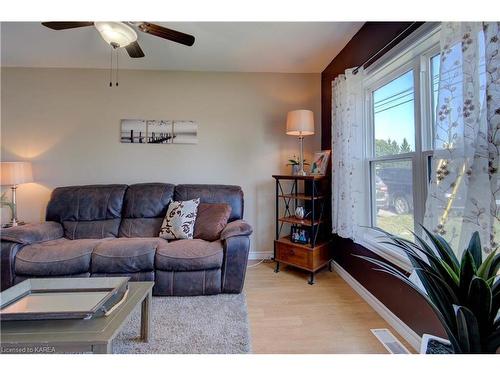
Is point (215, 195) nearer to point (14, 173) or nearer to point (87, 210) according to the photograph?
point (87, 210)

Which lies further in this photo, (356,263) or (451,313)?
(356,263)

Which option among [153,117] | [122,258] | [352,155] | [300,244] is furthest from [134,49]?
[300,244]

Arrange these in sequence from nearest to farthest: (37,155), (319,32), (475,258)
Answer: (475,258) < (319,32) < (37,155)

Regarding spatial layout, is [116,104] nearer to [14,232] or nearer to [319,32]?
[14,232]

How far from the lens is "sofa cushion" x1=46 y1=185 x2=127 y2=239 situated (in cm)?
260

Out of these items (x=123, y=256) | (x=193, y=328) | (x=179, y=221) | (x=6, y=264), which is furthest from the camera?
(x=179, y=221)

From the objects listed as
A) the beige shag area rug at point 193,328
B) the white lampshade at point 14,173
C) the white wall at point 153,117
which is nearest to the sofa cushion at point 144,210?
the white wall at point 153,117

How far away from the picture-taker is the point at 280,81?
124 inches

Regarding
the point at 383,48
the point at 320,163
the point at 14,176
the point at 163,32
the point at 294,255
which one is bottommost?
the point at 294,255

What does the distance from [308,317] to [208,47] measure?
9.22ft

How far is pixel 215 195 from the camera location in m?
2.77

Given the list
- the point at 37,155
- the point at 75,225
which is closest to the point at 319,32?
the point at 75,225

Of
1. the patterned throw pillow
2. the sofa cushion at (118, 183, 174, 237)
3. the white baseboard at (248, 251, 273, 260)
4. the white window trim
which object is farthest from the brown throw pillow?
the white window trim
